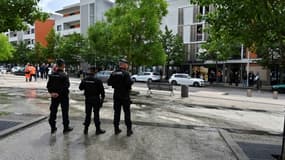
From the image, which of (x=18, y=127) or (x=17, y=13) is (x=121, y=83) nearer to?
(x=18, y=127)

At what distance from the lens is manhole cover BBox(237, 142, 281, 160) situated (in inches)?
260

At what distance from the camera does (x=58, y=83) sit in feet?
24.7

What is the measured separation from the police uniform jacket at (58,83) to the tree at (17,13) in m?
2.33

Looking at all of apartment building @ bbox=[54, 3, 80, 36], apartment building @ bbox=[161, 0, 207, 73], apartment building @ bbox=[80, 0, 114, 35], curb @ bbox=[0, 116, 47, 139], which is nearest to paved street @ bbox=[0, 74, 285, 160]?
curb @ bbox=[0, 116, 47, 139]

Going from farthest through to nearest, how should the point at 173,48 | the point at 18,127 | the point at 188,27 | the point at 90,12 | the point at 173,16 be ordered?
the point at 90,12 → the point at 173,16 → the point at 188,27 → the point at 173,48 → the point at 18,127

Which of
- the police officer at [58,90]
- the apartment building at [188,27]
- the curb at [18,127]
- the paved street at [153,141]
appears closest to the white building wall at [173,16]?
the apartment building at [188,27]

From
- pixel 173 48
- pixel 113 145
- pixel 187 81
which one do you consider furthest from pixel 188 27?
pixel 113 145

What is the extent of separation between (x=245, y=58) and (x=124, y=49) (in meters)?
26.2

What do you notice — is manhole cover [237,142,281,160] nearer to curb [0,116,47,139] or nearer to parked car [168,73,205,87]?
curb [0,116,47,139]

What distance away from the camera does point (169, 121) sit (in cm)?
1048

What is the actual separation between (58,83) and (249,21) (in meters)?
4.48

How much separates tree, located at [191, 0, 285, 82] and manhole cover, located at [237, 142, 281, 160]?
1.89 metres

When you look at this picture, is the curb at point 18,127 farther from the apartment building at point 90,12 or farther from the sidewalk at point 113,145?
the apartment building at point 90,12

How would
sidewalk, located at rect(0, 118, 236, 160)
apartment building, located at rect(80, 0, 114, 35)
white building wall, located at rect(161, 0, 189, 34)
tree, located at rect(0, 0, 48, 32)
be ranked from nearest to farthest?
sidewalk, located at rect(0, 118, 236, 160)
tree, located at rect(0, 0, 48, 32)
white building wall, located at rect(161, 0, 189, 34)
apartment building, located at rect(80, 0, 114, 35)
